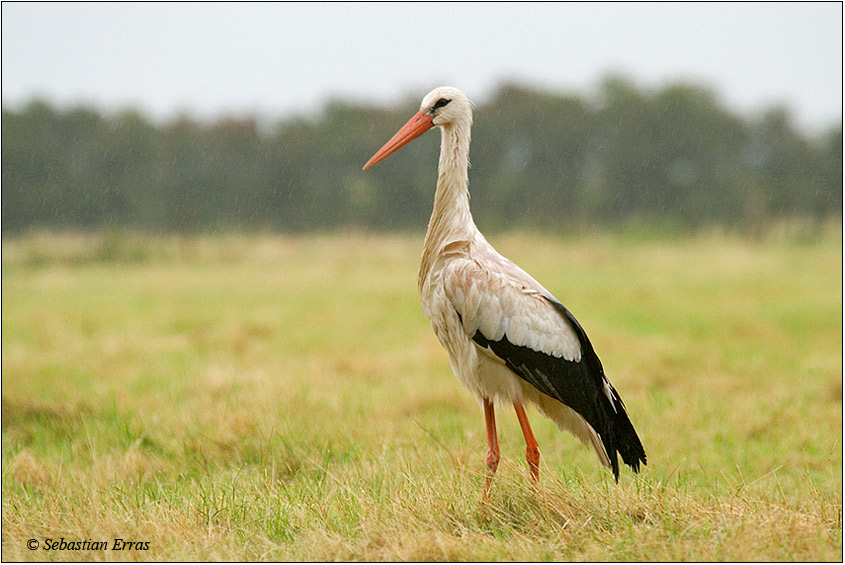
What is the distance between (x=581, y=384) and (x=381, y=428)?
2.29m

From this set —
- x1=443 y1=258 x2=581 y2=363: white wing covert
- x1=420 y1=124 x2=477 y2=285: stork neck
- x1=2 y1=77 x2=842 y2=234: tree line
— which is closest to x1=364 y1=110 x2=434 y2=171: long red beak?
x1=420 y1=124 x2=477 y2=285: stork neck

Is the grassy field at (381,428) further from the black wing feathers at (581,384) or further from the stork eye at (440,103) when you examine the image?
the stork eye at (440,103)

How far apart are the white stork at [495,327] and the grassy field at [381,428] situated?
32cm

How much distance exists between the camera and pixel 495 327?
4.29 metres

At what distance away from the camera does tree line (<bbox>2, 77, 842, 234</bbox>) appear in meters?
23.0

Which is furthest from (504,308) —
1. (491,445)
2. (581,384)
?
(491,445)

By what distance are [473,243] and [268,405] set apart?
3.02 meters

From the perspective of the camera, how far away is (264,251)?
20391 millimetres

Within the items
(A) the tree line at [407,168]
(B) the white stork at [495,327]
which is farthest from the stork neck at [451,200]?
(A) the tree line at [407,168]

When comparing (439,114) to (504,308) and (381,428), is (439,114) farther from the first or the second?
(381,428)

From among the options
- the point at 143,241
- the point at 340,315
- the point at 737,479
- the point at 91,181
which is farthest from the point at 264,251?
the point at 737,479

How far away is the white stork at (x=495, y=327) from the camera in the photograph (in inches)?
169

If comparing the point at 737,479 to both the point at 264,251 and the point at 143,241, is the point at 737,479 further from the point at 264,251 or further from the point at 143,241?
the point at 143,241

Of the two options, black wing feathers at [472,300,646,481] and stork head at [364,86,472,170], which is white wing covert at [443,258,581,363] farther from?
stork head at [364,86,472,170]
